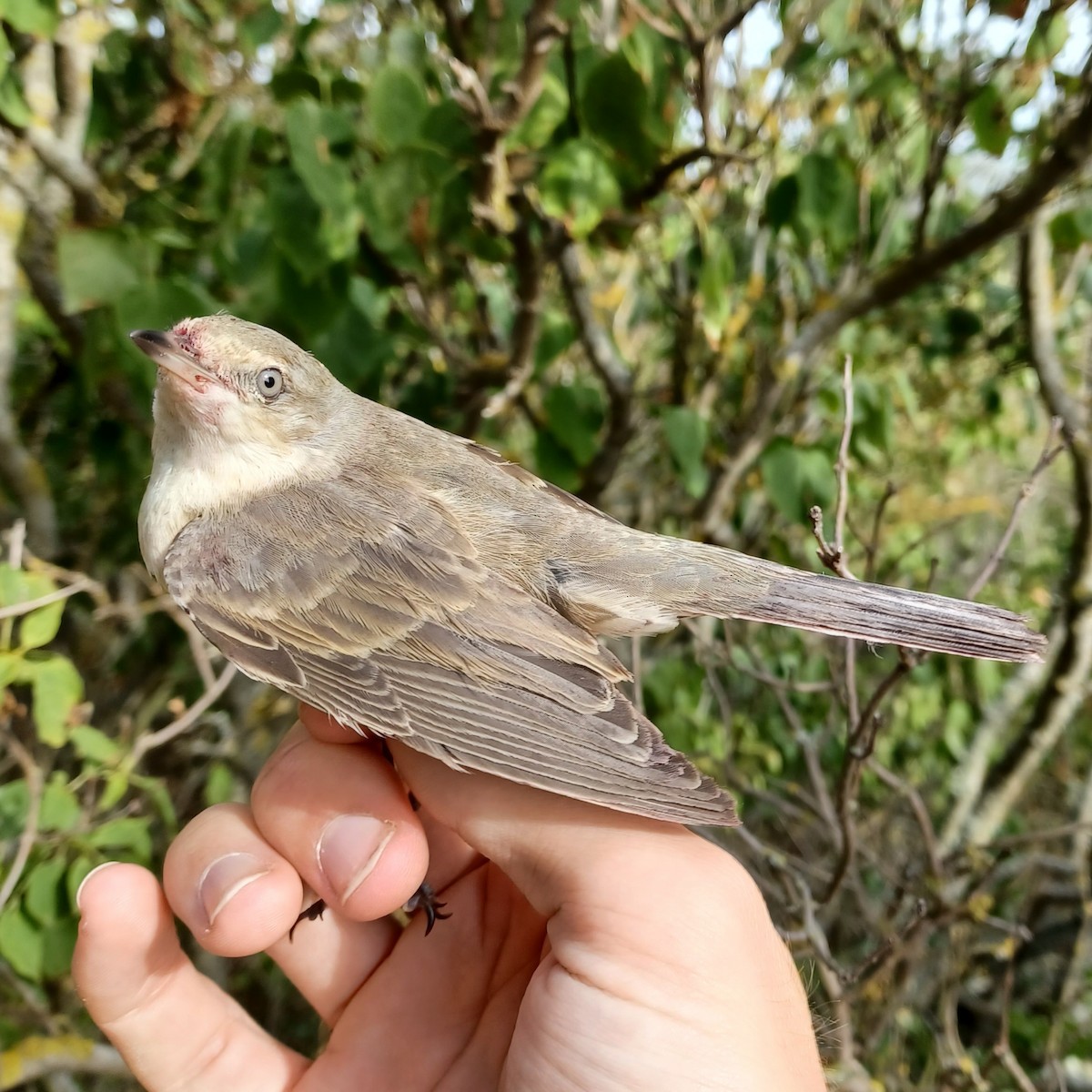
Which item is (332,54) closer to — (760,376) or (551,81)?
(551,81)

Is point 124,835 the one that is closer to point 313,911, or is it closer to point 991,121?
point 313,911

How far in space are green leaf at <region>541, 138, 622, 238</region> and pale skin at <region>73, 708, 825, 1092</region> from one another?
1.29 m

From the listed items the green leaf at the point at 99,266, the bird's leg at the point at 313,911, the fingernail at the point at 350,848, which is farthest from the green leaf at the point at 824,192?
the bird's leg at the point at 313,911

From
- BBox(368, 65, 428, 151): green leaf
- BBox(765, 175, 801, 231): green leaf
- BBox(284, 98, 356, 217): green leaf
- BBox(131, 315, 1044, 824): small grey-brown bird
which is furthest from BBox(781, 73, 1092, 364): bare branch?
BBox(284, 98, 356, 217): green leaf

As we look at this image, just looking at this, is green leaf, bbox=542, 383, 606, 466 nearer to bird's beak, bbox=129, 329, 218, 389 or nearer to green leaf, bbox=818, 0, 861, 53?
bird's beak, bbox=129, 329, 218, 389

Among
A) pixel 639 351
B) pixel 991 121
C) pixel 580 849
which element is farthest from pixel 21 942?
pixel 639 351

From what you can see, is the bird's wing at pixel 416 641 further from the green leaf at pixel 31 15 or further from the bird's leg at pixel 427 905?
the green leaf at pixel 31 15

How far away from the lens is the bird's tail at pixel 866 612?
4.94 ft

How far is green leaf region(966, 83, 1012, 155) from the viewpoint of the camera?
2256 mm

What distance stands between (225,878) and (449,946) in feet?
1.96

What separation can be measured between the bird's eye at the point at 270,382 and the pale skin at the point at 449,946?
2.64ft

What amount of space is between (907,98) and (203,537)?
296 cm

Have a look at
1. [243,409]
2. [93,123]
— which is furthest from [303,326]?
[93,123]

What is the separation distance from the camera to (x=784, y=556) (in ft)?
10.4
